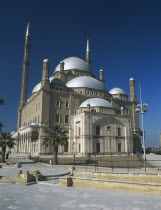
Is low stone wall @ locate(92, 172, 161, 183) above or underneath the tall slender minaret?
underneath

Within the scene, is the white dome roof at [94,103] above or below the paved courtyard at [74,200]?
above

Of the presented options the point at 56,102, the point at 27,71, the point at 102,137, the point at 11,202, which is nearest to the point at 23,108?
the point at 27,71

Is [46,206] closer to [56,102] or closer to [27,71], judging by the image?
[56,102]

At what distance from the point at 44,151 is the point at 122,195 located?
116 ft

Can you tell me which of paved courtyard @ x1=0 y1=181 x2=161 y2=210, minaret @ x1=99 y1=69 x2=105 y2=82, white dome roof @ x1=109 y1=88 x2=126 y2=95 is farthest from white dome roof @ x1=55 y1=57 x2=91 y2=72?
paved courtyard @ x1=0 y1=181 x2=161 y2=210

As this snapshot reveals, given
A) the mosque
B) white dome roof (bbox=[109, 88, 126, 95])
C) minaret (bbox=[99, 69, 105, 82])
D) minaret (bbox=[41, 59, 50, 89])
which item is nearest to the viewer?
the mosque

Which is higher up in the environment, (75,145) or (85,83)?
(85,83)

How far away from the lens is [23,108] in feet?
221

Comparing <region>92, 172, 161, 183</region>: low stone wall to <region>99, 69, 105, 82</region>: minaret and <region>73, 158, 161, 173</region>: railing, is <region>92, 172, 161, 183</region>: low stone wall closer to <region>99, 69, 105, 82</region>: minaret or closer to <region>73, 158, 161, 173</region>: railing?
<region>73, 158, 161, 173</region>: railing

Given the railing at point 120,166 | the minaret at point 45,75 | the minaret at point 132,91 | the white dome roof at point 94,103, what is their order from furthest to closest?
the minaret at point 132,91 < the white dome roof at point 94,103 < the minaret at point 45,75 < the railing at point 120,166

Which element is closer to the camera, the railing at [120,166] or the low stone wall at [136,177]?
the low stone wall at [136,177]

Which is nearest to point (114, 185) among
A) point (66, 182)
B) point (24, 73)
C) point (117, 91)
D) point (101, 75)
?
point (66, 182)

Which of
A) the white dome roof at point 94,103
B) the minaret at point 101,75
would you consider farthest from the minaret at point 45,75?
the minaret at point 101,75

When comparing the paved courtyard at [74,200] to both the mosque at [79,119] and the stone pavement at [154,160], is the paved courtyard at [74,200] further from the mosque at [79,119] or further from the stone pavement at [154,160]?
the mosque at [79,119]
